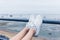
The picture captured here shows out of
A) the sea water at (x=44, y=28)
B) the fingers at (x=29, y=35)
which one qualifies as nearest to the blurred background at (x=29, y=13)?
the sea water at (x=44, y=28)

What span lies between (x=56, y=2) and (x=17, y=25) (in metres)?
0.59

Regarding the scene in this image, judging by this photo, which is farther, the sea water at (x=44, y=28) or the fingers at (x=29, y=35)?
the sea water at (x=44, y=28)

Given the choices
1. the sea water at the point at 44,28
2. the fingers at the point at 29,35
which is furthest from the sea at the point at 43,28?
the fingers at the point at 29,35

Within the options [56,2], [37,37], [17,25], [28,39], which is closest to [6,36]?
[17,25]

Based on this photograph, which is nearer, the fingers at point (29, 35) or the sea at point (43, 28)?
the fingers at point (29, 35)

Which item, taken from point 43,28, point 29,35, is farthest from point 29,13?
point 29,35

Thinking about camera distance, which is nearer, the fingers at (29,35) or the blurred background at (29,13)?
the fingers at (29,35)

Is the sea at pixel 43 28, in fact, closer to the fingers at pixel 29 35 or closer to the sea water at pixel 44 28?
the sea water at pixel 44 28

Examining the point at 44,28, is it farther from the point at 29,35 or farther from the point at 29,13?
the point at 29,35

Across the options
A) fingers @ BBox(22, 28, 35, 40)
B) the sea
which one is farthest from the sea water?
fingers @ BBox(22, 28, 35, 40)

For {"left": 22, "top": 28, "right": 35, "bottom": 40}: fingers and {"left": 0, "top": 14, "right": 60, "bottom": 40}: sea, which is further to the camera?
{"left": 0, "top": 14, "right": 60, "bottom": 40}: sea

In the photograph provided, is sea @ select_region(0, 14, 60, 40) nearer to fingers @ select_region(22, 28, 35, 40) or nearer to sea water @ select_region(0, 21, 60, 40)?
sea water @ select_region(0, 21, 60, 40)

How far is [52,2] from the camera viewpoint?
1452 millimetres

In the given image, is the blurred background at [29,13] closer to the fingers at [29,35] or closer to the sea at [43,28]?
the sea at [43,28]
